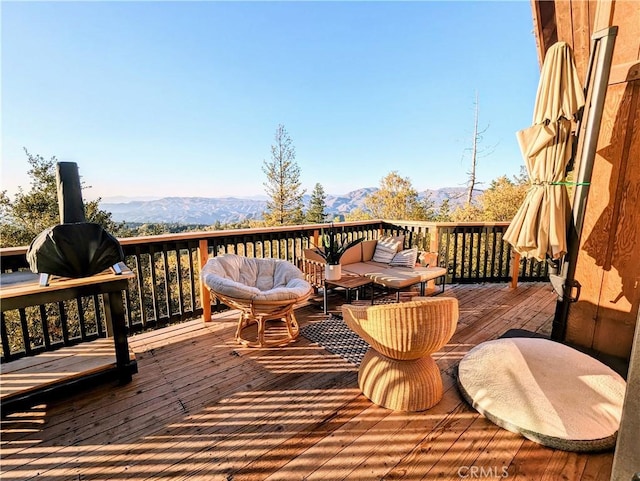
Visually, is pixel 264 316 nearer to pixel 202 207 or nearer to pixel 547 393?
pixel 547 393

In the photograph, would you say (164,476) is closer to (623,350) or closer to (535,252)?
(535,252)

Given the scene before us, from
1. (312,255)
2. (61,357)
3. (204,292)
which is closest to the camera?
(61,357)

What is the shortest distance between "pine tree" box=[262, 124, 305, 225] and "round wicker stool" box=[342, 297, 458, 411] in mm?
18897

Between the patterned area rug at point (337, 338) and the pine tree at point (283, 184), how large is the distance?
1763cm

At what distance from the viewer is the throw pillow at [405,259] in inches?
170

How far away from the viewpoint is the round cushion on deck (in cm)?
163

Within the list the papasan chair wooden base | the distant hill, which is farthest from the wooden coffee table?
the distant hill

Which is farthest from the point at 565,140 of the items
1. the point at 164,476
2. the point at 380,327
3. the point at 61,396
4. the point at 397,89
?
the point at 397,89

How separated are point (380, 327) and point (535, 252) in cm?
145

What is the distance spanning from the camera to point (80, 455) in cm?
163

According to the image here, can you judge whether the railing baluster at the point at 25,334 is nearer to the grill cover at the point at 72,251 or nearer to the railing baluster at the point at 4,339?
the railing baluster at the point at 4,339

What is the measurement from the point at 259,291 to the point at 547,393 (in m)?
2.33

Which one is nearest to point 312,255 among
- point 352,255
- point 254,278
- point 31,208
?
point 352,255

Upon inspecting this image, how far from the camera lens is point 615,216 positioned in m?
2.19
